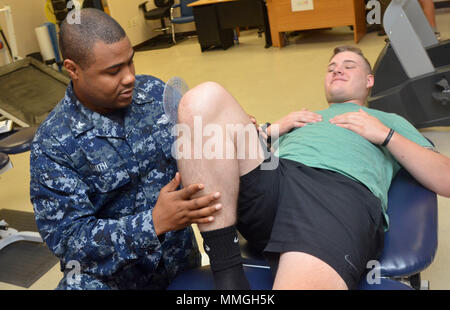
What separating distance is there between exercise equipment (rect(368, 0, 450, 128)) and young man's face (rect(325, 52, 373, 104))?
94cm

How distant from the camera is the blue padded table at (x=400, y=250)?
3.96ft

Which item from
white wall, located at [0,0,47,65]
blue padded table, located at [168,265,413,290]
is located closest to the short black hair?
blue padded table, located at [168,265,413,290]

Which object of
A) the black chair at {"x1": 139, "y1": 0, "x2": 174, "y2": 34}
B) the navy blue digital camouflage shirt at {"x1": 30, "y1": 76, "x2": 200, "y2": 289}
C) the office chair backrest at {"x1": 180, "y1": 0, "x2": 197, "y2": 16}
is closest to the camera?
the navy blue digital camouflage shirt at {"x1": 30, "y1": 76, "x2": 200, "y2": 289}

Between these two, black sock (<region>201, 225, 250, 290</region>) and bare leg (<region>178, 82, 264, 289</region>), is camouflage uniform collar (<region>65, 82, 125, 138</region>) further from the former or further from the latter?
black sock (<region>201, 225, 250, 290</region>)

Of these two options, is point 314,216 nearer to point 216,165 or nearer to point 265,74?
point 216,165

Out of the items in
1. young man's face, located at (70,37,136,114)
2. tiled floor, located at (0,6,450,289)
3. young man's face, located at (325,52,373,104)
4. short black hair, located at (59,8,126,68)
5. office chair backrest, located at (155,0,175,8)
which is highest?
office chair backrest, located at (155,0,175,8)

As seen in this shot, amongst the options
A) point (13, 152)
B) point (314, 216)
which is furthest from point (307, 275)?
point (13, 152)

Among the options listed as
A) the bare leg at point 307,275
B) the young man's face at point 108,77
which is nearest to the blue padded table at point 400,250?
the bare leg at point 307,275

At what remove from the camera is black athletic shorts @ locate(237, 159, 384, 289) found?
1.15 metres

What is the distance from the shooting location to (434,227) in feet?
4.28

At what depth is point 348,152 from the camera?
1438 millimetres

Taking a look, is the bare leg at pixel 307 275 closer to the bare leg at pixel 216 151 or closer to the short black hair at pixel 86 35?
the bare leg at pixel 216 151
